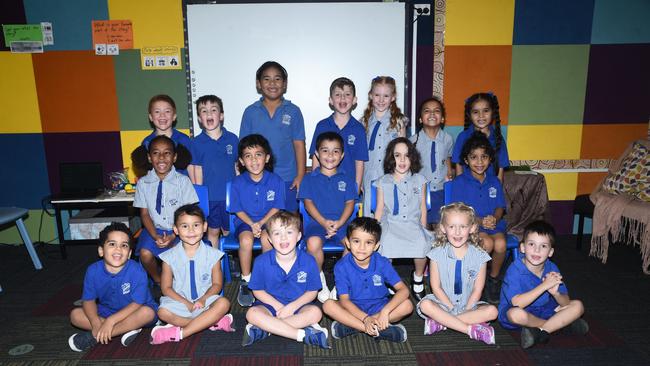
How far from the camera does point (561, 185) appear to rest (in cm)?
439

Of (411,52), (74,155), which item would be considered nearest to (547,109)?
(411,52)

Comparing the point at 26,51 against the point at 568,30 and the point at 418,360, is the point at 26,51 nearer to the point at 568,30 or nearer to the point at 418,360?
the point at 418,360

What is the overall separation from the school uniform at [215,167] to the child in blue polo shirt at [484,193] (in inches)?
67.5

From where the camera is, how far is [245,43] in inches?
157

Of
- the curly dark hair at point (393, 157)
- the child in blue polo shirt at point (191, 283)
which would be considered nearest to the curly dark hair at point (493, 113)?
the curly dark hair at point (393, 157)

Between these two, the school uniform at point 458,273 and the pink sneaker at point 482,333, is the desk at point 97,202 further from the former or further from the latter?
the pink sneaker at point 482,333

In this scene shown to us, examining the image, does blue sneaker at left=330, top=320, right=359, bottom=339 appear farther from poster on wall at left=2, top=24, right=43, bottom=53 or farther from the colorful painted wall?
poster on wall at left=2, top=24, right=43, bottom=53

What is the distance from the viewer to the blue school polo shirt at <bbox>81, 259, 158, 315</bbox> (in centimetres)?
250

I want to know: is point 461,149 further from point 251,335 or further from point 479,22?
point 251,335

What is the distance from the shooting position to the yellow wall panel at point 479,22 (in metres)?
4.02

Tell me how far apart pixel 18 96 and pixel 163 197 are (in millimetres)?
2173

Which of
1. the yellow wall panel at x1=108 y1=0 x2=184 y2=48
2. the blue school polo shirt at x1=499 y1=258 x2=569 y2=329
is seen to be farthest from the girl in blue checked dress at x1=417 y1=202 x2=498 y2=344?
the yellow wall panel at x1=108 y1=0 x2=184 y2=48

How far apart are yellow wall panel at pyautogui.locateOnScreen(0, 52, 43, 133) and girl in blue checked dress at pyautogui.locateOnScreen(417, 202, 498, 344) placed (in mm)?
3779

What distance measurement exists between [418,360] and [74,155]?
3.62 meters
